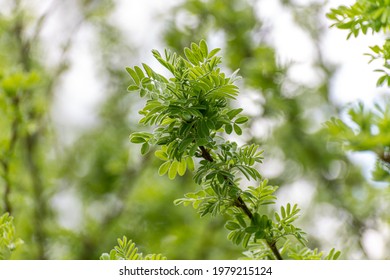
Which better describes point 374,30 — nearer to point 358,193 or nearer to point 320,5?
point 358,193

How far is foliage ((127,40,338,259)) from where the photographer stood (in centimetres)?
45

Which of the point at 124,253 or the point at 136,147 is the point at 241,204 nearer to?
the point at 124,253

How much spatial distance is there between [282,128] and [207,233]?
0.36 meters

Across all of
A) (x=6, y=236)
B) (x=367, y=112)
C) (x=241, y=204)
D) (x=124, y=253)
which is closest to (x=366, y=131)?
(x=367, y=112)

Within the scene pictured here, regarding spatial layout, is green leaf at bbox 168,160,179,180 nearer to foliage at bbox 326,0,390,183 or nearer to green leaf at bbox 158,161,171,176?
green leaf at bbox 158,161,171,176

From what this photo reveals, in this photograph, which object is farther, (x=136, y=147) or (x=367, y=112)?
(x=136, y=147)

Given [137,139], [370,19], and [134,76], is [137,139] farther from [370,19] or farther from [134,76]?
[370,19]

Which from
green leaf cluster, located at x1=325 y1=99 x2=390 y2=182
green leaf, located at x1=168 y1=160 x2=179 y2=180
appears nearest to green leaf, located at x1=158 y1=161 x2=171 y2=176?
green leaf, located at x1=168 y1=160 x2=179 y2=180

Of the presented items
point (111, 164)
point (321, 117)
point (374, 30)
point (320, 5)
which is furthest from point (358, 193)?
point (374, 30)

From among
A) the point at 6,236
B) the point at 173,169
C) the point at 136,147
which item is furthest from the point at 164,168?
the point at 136,147

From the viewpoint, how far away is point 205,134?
0.44 m

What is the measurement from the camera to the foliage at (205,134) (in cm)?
45

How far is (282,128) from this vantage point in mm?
1355

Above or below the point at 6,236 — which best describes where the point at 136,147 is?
above
